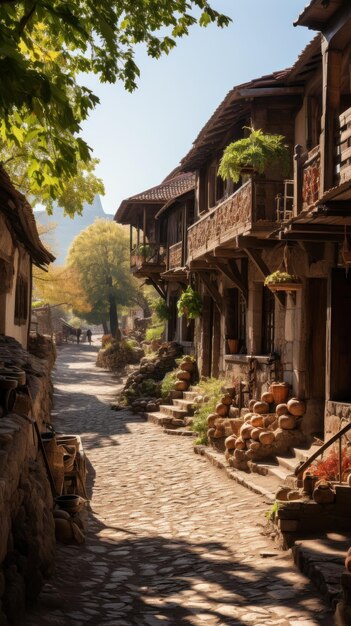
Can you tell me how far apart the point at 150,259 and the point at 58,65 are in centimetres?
1962

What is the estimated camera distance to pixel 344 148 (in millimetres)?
8305

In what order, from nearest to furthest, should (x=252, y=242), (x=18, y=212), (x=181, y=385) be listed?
(x=18, y=212), (x=252, y=242), (x=181, y=385)

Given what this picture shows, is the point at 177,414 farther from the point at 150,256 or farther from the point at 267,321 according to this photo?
the point at 150,256

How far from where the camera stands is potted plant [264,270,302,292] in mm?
11648

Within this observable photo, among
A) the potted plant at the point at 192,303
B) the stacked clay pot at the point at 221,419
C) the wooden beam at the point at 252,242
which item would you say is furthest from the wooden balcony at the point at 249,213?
the potted plant at the point at 192,303

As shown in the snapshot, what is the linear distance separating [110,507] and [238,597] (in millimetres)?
4116

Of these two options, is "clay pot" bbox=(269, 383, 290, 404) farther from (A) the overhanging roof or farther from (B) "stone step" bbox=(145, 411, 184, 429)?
(A) the overhanging roof

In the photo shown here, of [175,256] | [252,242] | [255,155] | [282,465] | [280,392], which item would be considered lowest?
[282,465]

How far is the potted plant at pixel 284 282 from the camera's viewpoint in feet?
38.2

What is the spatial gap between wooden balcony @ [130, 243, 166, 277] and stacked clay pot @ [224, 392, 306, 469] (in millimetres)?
13705

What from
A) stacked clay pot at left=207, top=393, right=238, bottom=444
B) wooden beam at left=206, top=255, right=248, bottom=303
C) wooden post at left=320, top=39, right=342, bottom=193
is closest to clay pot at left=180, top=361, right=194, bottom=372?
wooden beam at left=206, top=255, right=248, bottom=303

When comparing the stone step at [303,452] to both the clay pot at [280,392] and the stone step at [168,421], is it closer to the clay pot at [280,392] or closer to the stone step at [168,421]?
the clay pot at [280,392]

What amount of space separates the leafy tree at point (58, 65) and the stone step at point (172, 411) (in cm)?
1137

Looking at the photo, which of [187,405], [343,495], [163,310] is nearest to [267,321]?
[187,405]
